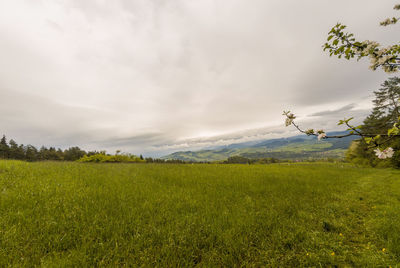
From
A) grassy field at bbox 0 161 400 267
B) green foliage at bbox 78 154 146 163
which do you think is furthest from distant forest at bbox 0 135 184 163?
grassy field at bbox 0 161 400 267

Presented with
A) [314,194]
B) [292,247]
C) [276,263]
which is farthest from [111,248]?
[314,194]

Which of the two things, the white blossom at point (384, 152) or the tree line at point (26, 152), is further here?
the tree line at point (26, 152)

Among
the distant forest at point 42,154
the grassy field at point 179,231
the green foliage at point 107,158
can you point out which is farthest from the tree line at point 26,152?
the grassy field at point 179,231

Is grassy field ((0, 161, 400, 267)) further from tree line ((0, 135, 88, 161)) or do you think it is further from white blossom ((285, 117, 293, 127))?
tree line ((0, 135, 88, 161))

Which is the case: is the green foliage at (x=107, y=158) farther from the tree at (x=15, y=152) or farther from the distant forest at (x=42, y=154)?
the tree at (x=15, y=152)

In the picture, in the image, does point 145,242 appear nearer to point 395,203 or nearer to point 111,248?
point 111,248

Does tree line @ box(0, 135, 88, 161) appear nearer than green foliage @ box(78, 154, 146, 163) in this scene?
No

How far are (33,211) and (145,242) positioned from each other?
3778 mm

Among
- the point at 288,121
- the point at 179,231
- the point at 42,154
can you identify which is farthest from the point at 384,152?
the point at 42,154

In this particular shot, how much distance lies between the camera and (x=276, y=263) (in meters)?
3.37

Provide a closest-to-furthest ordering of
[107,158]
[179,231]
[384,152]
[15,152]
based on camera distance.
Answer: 1. [384,152]
2. [179,231]
3. [107,158]
4. [15,152]

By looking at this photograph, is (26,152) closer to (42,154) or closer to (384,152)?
(42,154)

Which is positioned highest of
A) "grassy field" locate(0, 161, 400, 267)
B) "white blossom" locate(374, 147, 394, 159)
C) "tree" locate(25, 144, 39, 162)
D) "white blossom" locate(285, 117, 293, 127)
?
"tree" locate(25, 144, 39, 162)

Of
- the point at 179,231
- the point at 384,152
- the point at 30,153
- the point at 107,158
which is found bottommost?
the point at 179,231
